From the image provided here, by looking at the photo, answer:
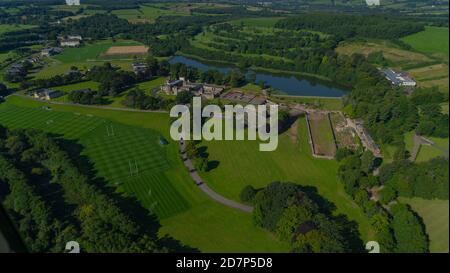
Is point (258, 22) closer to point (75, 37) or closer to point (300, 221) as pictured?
point (75, 37)

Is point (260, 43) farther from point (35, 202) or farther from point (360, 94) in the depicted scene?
point (35, 202)

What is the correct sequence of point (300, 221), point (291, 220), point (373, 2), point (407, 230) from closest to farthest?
point (407, 230), point (300, 221), point (291, 220), point (373, 2)

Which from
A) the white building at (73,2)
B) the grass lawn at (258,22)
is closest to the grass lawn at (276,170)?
the grass lawn at (258,22)

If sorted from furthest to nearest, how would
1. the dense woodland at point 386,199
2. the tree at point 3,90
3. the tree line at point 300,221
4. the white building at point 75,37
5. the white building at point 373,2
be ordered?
the white building at point 373,2, the white building at point 75,37, the tree at point 3,90, the dense woodland at point 386,199, the tree line at point 300,221

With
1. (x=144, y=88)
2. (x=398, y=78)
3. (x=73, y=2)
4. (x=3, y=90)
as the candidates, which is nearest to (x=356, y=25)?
(x=398, y=78)

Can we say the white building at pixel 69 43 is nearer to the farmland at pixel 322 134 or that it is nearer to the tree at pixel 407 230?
the farmland at pixel 322 134
